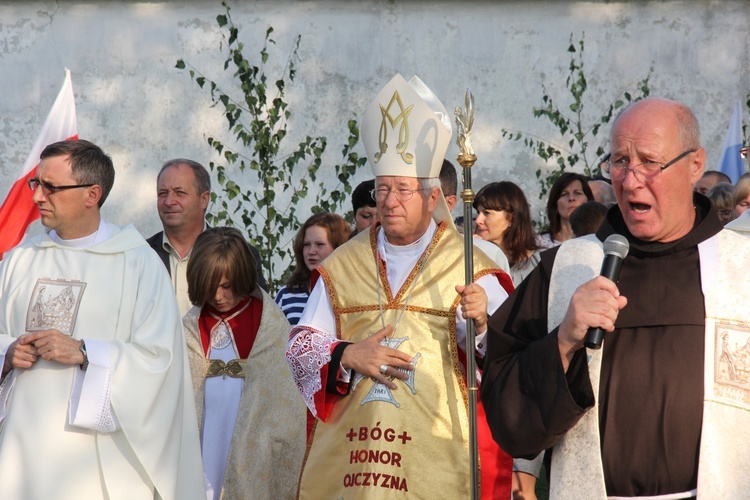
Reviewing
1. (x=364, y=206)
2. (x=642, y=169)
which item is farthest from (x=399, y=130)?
(x=642, y=169)

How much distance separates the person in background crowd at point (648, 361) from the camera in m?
3.36

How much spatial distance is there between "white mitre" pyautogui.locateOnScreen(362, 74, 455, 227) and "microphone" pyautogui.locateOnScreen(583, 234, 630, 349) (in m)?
2.08

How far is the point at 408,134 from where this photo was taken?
552 centimetres

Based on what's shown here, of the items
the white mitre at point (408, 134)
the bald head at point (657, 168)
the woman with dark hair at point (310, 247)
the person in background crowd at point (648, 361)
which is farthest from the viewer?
the woman with dark hair at point (310, 247)

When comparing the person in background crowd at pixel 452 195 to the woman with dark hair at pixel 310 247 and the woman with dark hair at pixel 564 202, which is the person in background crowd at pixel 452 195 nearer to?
the woman with dark hair at pixel 310 247

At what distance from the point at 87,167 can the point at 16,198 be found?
255cm

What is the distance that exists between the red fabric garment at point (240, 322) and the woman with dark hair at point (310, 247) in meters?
0.60

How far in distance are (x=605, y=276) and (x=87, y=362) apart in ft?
9.65

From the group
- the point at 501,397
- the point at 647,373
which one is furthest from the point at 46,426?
the point at 647,373

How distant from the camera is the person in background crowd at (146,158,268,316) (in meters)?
7.32

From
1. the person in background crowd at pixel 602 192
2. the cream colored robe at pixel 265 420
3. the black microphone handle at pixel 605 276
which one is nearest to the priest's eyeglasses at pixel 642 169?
the black microphone handle at pixel 605 276

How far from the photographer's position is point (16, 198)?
313 inches

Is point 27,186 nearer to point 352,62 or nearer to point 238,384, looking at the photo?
point 238,384

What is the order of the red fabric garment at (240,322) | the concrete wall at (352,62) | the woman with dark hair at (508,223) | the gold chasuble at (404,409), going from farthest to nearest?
the concrete wall at (352,62)
the woman with dark hair at (508,223)
the red fabric garment at (240,322)
the gold chasuble at (404,409)
